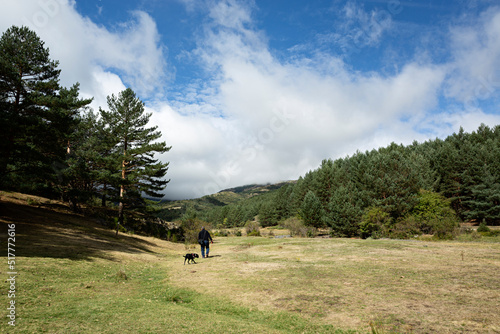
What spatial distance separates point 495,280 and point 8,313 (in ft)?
48.9

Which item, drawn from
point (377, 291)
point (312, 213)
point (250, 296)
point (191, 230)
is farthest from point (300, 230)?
point (250, 296)

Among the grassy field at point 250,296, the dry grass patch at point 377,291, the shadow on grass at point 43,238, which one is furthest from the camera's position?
the shadow on grass at point 43,238

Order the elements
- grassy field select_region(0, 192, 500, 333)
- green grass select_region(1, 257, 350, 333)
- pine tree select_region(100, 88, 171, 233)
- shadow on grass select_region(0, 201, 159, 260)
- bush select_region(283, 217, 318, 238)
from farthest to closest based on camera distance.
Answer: bush select_region(283, 217, 318, 238), pine tree select_region(100, 88, 171, 233), shadow on grass select_region(0, 201, 159, 260), grassy field select_region(0, 192, 500, 333), green grass select_region(1, 257, 350, 333)

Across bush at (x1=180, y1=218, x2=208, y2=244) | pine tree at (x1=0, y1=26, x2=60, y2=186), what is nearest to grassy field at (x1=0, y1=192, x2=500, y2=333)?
pine tree at (x1=0, y1=26, x2=60, y2=186)

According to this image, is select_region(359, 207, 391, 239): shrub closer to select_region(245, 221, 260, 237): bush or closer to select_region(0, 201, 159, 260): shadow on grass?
select_region(245, 221, 260, 237): bush

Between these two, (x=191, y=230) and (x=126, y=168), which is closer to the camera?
(x=126, y=168)

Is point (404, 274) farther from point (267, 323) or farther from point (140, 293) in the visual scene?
point (140, 293)

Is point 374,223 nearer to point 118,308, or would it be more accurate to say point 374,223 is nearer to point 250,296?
point 250,296

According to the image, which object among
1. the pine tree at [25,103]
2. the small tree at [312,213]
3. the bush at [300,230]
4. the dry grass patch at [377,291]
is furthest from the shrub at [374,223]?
the pine tree at [25,103]

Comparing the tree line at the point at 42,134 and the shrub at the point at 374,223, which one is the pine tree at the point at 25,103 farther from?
the shrub at the point at 374,223

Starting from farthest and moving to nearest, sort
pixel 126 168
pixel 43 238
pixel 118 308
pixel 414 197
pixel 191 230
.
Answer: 1. pixel 414 197
2. pixel 191 230
3. pixel 126 168
4. pixel 43 238
5. pixel 118 308

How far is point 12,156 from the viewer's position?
18.1 m

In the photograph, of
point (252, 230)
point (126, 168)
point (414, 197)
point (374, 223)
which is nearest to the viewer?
point (126, 168)

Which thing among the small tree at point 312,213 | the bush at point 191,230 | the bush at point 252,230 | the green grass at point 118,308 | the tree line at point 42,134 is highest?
the tree line at point 42,134
